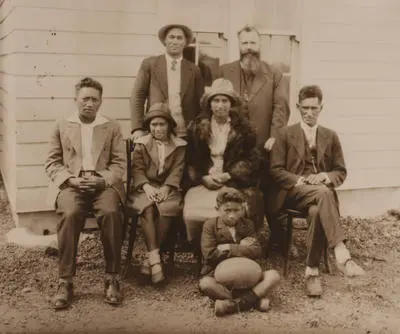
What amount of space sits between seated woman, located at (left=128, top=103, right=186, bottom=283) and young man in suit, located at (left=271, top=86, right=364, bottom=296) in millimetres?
784

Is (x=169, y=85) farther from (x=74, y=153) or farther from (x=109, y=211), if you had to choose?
(x=109, y=211)

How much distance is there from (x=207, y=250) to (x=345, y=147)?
9.35ft

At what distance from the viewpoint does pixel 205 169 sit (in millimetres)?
4539

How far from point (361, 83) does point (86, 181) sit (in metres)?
3.44

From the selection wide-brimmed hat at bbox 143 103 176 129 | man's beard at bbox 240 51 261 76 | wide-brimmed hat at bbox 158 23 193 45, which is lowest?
wide-brimmed hat at bbox 143 103 176 129

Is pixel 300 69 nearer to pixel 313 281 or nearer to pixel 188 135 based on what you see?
pixel 188 135

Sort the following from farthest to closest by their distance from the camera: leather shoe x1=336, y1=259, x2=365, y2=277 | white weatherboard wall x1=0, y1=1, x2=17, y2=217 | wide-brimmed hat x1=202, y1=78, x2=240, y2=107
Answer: white weatherboard wall x1=0, y1=1, x2=17, y2=217
wide-brimmed hat x1=202, y1=78, x2=240, y2=107
leather shoe x1=336, y1=259, x2=365, y2=277

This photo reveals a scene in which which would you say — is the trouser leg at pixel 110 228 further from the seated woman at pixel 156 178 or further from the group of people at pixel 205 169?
the seated woman at pixel 156 178

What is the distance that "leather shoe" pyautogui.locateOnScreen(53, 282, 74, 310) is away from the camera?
385 cm

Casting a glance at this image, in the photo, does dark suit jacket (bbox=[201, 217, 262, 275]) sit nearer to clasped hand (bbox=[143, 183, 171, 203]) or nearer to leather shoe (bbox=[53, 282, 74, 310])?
clasped hand (bbox=[143, 183, 171, 203])

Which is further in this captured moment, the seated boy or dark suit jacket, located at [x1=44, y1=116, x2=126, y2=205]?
dark suit jacket, located at [x1=44, y1=116, x2=126, y2=205]

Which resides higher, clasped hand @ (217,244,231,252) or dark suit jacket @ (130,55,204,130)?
dark suit jacket @ (130,55,204,130)

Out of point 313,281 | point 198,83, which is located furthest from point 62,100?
point 313,281

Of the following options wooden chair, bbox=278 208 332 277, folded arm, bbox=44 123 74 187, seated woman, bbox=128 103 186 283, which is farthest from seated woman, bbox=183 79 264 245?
folded arm, bbox=44 123 74 187
